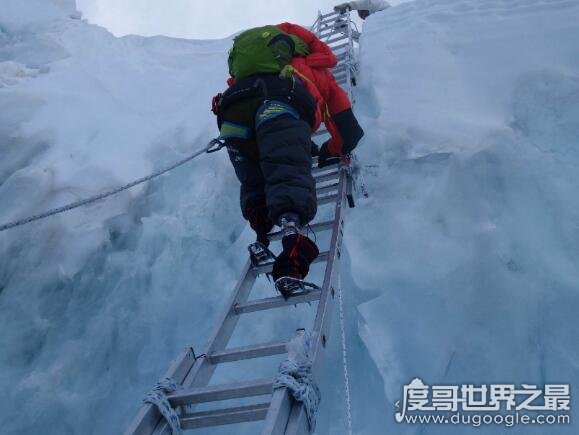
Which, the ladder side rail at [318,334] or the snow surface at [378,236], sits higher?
Result: the snow surface at [378,236]

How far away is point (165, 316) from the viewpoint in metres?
3.44

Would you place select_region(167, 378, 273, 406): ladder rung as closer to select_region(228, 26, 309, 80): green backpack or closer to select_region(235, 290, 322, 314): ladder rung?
select_region(235, 290, 322, 314): ladder rung

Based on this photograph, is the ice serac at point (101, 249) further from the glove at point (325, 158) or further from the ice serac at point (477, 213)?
the ice serac at point (477, 213)

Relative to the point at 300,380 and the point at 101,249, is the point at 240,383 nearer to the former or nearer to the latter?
the point at 300,380

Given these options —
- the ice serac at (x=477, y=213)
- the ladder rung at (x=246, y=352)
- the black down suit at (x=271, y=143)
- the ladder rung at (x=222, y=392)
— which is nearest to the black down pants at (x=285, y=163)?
the black down suit at (x=271, y=143)

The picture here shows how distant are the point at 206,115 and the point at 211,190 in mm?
1216

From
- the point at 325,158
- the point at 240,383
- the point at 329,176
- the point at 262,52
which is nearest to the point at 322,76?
the point at 262,52

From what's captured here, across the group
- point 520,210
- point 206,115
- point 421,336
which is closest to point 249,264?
point 421,336

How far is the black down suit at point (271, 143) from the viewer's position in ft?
6.65

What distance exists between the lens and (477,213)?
9.20 ft

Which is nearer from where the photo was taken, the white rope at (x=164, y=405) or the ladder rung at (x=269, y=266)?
the white rope at (x=164, y=405)

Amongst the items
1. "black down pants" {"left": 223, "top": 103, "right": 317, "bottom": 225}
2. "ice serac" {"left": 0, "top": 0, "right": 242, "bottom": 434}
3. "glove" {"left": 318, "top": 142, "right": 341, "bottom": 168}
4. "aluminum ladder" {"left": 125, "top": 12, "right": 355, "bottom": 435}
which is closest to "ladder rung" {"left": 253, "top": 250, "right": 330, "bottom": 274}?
"aluminum ladder" {"left": 125, "top": 12, "right": 355, "bottom": 435}

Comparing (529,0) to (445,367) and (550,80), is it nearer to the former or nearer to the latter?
(550,80)

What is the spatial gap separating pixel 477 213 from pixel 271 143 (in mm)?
1373
